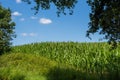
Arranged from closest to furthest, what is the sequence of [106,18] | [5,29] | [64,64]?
1. [106,18]
2. [64,64]
3. [5,29]

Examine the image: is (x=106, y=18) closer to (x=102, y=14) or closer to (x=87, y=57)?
(x=102, y=14)

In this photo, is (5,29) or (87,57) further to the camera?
(5,29)

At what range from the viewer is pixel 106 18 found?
20750 millimetres

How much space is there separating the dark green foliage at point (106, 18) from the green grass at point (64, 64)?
5576mm

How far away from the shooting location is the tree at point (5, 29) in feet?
164

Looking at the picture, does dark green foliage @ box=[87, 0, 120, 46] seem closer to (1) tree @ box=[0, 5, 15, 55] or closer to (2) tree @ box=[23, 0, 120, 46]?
(2) tree @ box=[23, 0, 120, 46]

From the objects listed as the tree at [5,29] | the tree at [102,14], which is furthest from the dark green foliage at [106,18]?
the tree at [5,29]

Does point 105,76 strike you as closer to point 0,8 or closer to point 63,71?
point 63,71

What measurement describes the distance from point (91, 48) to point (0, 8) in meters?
15.3

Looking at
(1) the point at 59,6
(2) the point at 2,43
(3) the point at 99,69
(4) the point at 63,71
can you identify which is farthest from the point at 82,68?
(2) the point at 2,43

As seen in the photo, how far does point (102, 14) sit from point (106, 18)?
3.37 feet

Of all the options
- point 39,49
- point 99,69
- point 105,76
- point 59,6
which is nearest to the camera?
point 59,6

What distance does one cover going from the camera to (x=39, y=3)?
80.0 feet

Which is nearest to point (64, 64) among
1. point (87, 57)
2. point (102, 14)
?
point (87, 57)
